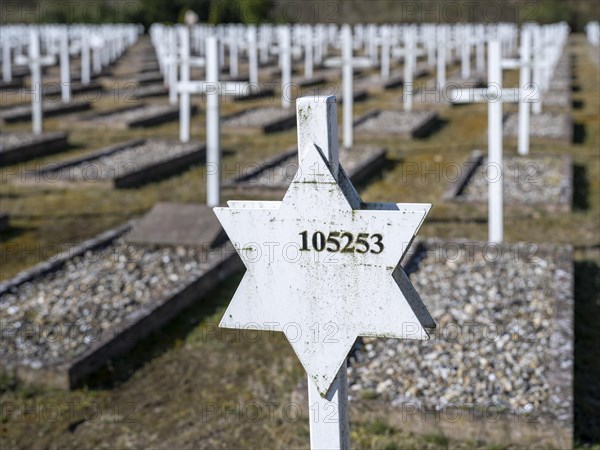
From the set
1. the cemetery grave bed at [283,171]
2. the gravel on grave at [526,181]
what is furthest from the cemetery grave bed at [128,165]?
the gravel on grave at [526,181]

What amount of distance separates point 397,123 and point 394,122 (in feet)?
0.44

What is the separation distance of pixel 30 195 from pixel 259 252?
8395 millimetres

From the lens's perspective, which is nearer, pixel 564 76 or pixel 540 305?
pixel 540 305

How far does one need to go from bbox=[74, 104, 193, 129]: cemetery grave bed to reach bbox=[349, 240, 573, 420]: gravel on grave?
9.49 meters

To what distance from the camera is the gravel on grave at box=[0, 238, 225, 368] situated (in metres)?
5.79

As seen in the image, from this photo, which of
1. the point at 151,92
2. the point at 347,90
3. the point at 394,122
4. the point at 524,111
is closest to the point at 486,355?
the point at 524,111

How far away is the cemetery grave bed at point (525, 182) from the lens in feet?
30.6

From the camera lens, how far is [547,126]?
1469 cm

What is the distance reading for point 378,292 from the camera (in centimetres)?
253

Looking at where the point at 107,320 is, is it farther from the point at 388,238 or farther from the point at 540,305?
the point at 388,238

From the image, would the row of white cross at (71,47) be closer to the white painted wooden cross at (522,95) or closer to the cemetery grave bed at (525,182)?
the white painted wooden cross at (522,95)

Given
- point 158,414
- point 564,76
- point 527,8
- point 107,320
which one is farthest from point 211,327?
point 527,8

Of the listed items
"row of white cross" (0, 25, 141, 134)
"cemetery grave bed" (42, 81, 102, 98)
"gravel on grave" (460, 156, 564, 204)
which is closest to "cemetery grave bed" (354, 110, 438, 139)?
"gravel on grave" (460, 156, 564, 204)

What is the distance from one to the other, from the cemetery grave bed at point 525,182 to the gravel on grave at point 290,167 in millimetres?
1335
